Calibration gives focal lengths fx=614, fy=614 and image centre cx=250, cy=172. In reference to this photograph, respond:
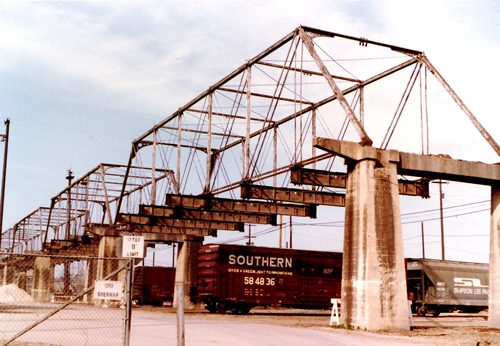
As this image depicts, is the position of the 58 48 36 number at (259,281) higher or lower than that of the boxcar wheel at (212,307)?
higher

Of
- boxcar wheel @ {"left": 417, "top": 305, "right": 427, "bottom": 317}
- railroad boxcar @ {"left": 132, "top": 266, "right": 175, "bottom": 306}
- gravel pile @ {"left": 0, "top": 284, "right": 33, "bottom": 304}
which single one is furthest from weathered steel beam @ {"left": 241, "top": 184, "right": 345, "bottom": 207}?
railroad boxcar @ {"left": 132, "top": 266, "right": 175, "bottom": 306}

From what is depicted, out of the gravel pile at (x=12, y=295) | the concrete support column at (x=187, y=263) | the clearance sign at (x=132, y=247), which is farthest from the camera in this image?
the concrete support column at (x=187, y=263)

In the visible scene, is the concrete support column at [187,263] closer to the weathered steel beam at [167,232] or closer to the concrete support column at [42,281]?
the weathered steel beam at [167,232]

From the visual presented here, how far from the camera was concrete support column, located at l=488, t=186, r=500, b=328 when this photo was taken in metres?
22.8

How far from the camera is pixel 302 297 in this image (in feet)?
111

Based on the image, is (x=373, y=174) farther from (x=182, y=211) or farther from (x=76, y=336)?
(x=182, y=211)

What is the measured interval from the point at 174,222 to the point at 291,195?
1330 cm

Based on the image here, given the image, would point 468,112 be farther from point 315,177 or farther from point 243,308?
point 243,308

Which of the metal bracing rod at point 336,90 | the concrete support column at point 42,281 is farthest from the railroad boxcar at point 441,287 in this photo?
the concrete support column at point 42,281

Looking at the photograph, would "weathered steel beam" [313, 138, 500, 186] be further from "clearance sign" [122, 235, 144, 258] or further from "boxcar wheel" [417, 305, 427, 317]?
"boxcar wheel" [417, 305, 427, 317]

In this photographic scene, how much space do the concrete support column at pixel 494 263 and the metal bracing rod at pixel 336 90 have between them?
628 centimetres

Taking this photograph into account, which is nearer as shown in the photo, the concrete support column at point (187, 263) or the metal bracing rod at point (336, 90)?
the metal bracing rod at point (336, 90)

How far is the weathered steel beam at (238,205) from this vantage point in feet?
107

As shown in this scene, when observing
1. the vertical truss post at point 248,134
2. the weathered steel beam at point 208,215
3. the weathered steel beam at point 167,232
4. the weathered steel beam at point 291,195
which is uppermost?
the vertical truss post at point 248,134
